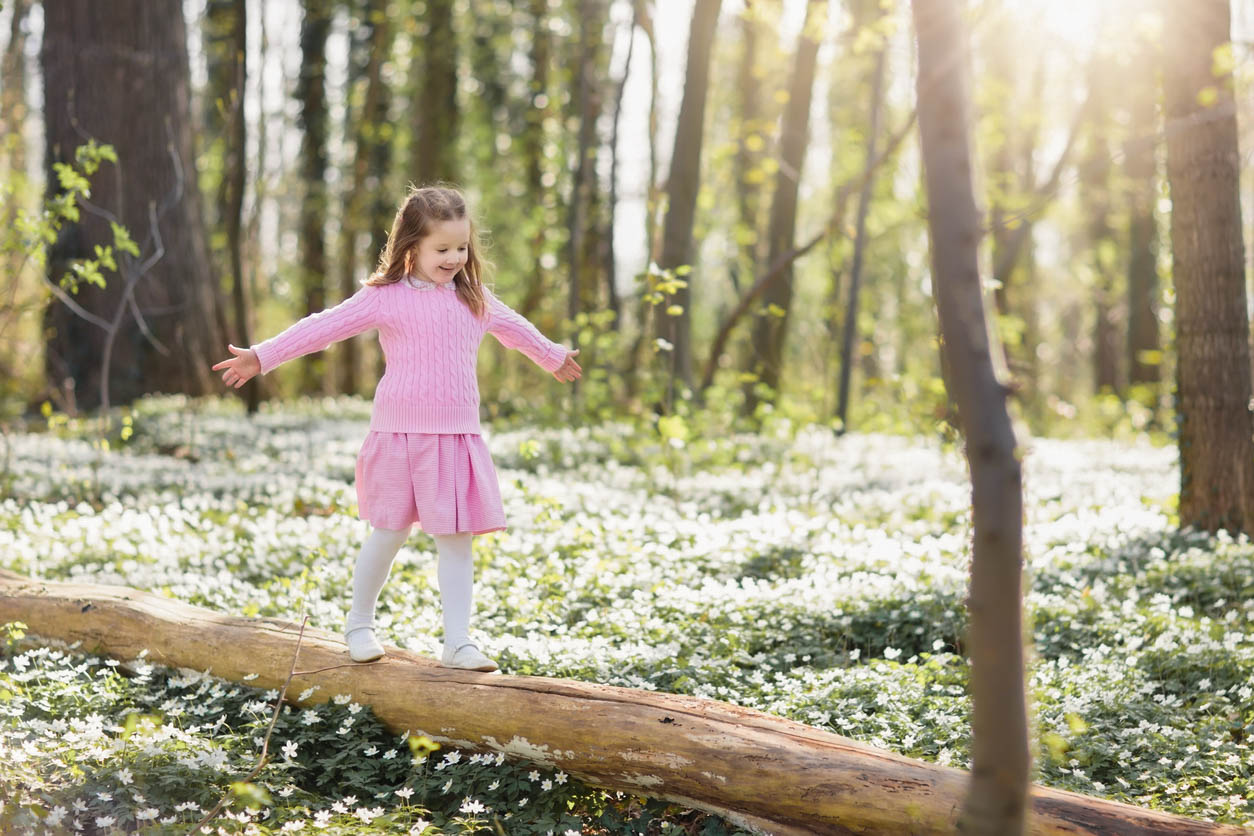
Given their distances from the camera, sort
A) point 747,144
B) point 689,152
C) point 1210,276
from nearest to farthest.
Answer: point 1210,276 → point 689,152 → point 747,144

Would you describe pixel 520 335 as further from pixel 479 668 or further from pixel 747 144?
pixel 747 144

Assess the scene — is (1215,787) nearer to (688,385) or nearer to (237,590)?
(237,590)

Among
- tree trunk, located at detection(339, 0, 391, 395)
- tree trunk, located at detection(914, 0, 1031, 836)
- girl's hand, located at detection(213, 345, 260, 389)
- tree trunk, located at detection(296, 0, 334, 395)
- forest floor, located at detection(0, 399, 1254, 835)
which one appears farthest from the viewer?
tree trunk, located at detection(296, 0, 334, 395)

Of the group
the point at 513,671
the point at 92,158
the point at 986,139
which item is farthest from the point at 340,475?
the point at 986,139

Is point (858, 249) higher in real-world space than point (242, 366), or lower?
higher

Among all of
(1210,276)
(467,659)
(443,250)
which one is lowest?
(467,659)

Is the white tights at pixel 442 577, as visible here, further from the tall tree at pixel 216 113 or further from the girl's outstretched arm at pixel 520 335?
the tall tree at pixel 216 113

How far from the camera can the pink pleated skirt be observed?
4.37 m

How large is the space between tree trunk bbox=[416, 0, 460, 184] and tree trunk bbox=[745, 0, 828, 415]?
7.47m

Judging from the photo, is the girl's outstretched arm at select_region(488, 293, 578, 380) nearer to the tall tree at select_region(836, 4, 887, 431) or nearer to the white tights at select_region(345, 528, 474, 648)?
the white tights at select_region(345, 528, 474, 648)

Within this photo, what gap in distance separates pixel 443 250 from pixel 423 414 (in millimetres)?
683

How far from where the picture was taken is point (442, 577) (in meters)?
4.50

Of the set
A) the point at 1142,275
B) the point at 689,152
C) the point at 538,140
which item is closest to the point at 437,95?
the point at 538,140

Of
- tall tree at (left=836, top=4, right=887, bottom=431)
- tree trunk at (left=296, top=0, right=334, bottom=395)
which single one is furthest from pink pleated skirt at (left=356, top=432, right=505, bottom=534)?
tree trunk at (left=296, top=0, right=334, bottom=395)
